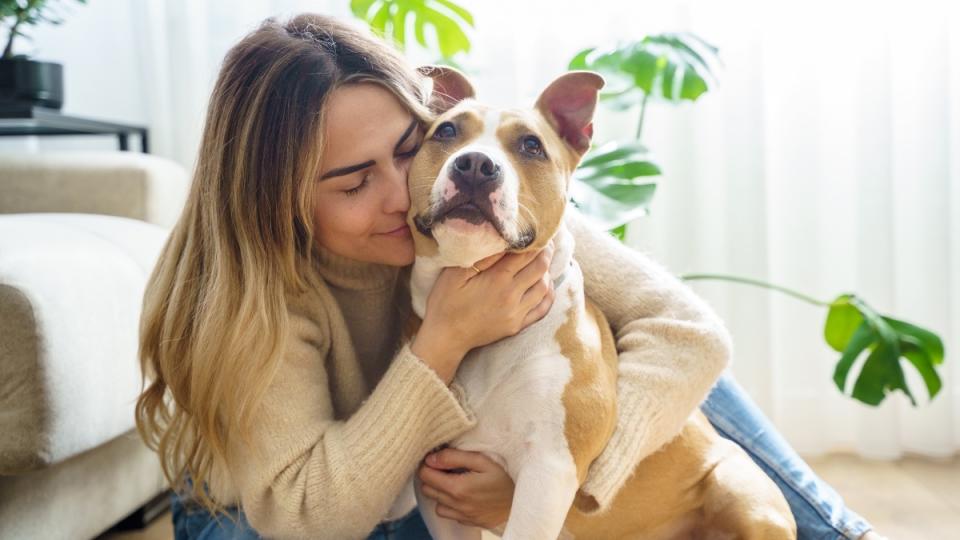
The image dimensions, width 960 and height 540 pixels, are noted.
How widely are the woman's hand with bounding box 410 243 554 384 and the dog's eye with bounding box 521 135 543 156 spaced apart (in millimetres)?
151

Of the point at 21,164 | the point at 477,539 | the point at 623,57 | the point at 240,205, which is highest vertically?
the point at 623,57

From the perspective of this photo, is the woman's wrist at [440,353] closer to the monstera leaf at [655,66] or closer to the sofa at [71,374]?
the sofa at [71,374]

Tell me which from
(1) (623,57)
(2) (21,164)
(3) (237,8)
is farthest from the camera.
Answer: (3) (237,8)

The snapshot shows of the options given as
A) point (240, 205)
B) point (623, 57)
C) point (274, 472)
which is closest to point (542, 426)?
point (274, 472)

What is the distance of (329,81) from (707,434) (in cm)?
86

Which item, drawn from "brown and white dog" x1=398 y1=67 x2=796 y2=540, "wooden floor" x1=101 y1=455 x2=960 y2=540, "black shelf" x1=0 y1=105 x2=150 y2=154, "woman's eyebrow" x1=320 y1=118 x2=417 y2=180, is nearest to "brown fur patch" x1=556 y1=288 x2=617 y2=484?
"brown and white dog" x1=398 y1=67 x2=796 y2=540

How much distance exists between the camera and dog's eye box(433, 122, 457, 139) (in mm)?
1292

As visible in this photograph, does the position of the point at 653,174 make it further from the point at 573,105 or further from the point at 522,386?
the point at 522,386

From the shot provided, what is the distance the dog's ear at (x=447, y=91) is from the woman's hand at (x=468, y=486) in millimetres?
569

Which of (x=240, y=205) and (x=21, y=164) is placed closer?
(x=240, y=205)

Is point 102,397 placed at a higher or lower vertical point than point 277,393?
lower

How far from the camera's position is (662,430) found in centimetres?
138

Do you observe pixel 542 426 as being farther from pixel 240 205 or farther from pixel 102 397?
pixel 102 397

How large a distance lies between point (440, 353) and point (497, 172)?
0.30m
